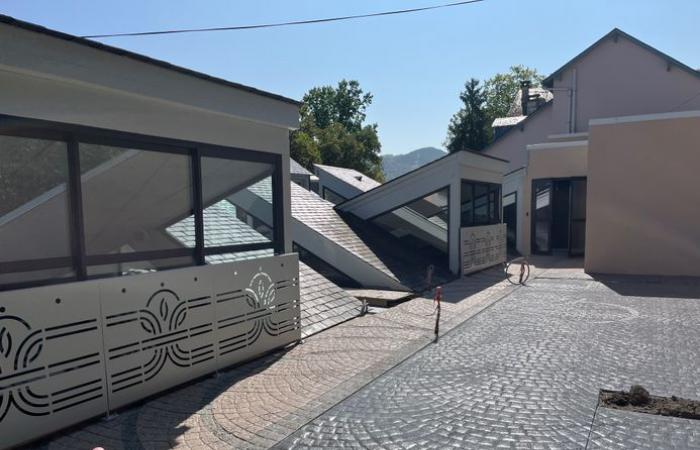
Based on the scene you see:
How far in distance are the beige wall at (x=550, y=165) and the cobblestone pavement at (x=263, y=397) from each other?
41.0 ft

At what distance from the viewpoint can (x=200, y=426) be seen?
14.9 ft

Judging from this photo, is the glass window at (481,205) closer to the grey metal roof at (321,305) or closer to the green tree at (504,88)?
the grey metal roof at (321,305)

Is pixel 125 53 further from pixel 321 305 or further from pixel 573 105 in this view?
pixel 573 105

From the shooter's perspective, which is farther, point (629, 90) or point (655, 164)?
point (629, 90)

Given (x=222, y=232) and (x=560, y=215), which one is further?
(x=560, y=215)

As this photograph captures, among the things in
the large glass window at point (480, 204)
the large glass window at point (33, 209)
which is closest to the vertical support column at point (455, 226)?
the large glass window at point (480, 204)

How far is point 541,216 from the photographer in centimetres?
1925

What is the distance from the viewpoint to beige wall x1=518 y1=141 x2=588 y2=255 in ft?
59.8

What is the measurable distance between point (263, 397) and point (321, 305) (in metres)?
3.65

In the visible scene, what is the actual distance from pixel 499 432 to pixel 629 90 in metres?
23.9

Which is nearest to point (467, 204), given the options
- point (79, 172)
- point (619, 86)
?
point (79, 172)

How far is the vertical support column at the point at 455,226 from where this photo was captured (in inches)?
526

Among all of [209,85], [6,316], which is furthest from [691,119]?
[6,316]

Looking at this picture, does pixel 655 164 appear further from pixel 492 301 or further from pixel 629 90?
pixel 629 90
